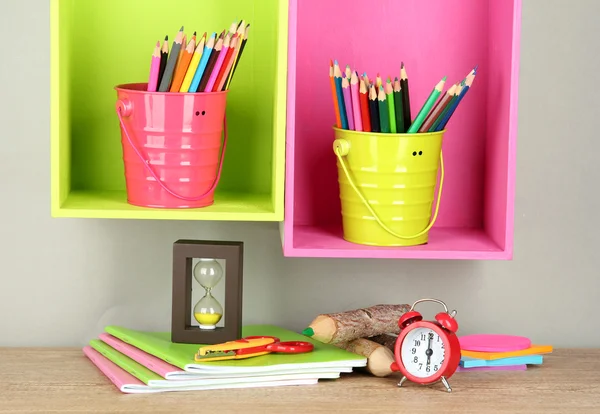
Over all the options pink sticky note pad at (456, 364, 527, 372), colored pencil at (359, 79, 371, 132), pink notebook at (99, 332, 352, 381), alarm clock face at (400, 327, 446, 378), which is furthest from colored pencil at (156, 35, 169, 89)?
pink sticky note pad at (456, 364, 527, 372)

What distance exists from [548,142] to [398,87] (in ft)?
1.09

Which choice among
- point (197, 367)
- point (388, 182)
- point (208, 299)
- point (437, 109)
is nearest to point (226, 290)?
point (208, 299)

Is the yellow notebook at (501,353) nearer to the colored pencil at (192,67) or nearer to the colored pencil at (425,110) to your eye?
the colored pencil at (425,110)

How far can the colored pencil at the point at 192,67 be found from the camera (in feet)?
4.07

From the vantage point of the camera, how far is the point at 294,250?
4.21 feet

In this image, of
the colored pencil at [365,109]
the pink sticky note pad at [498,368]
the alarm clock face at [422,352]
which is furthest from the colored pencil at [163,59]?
the pink sticky note pad at [498,368]

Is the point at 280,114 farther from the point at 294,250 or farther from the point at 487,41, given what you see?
the point at 487,41

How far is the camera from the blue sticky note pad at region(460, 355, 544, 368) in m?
1.34

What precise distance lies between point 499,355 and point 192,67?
57cm

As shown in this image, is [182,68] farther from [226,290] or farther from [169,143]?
[226,290]

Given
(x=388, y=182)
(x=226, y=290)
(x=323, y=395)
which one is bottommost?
(x=323, y=395)

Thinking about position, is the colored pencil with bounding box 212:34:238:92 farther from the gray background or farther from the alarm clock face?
the alarm clock face

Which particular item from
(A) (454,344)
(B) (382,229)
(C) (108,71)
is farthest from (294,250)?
(C) (108,71)

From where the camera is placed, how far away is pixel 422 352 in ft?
4.09
